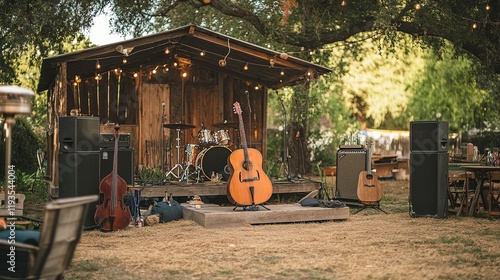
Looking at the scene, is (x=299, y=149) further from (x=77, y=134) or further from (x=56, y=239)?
(x=56, y=239)

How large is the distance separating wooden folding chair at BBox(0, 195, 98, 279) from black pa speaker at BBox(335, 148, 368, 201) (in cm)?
808

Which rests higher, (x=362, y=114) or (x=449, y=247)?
(x=362, y=114)

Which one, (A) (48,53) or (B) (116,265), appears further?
(A) (48,53)

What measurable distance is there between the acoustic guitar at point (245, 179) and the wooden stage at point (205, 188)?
1.58 m

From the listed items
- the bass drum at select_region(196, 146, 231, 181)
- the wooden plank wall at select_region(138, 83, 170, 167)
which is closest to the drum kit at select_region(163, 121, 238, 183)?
the bass drum at select_region(196, 146, 231, 181)

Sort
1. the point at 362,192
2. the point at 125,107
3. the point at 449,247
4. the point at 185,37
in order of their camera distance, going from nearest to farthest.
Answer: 1. the point at 449,247
2. the point at 362,192
3. the point at 185,37
4. the point at 125,107

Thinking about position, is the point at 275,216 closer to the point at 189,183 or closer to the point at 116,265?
the point at 189,183

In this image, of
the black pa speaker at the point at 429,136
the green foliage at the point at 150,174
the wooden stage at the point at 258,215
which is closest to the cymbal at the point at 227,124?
the green foliage at the point at 150,174

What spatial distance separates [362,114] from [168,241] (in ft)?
84.4

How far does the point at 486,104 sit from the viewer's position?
23266 millimetres

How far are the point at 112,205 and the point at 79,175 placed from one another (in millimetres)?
572

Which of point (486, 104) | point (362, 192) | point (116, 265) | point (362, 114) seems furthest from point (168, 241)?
point (362, 114)

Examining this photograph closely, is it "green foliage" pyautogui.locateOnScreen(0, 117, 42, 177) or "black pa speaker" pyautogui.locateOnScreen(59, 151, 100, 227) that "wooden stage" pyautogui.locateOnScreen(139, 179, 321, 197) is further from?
"green foliage" pyautogui.locateOnScreen(0, 117, 42, 177)

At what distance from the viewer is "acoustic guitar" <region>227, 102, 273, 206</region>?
10.1 m
